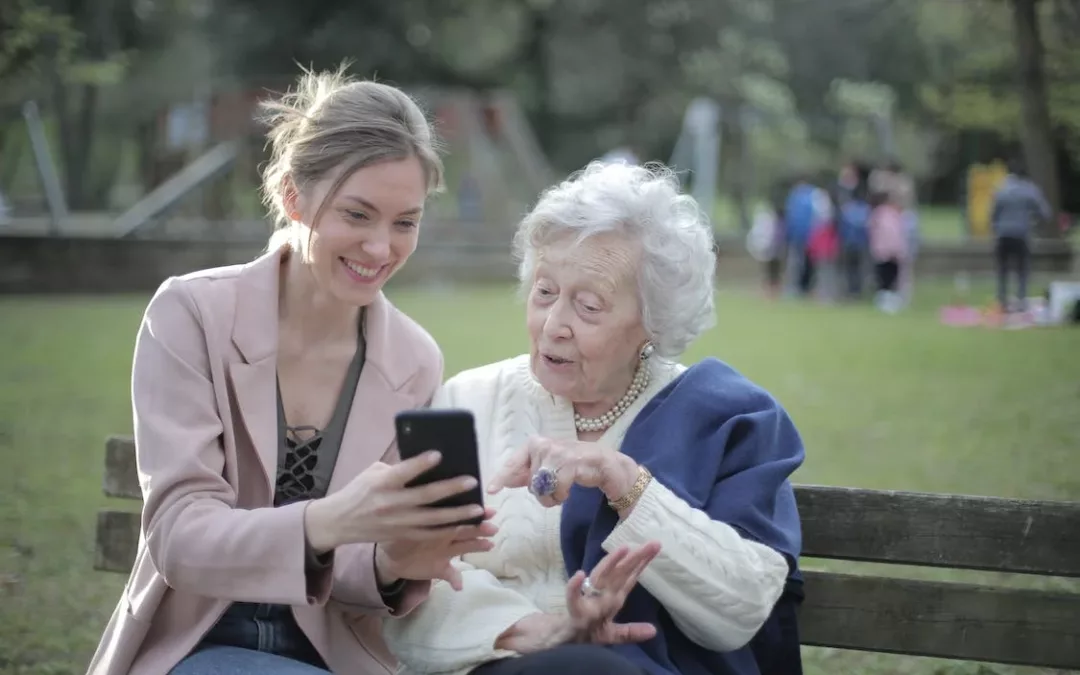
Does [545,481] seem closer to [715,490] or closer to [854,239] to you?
[715,490]

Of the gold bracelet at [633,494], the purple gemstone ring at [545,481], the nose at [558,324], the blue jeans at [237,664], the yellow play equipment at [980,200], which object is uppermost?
the nose at [558,324]

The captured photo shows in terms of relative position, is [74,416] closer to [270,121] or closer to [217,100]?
[270,121]

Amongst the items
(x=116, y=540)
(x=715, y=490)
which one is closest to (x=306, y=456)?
(x=715, y=490)

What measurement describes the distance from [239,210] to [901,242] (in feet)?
42.6

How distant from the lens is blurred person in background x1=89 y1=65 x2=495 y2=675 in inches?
118

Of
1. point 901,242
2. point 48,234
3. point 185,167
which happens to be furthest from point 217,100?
point 901,242

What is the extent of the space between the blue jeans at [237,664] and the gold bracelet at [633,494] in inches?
29.5

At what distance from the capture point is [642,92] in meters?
46.7

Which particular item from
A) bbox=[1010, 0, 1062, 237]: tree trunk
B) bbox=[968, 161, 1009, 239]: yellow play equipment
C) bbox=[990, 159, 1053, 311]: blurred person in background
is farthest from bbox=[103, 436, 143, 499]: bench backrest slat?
bbox=[968, 161, 1009, 239]: yellow play equipment

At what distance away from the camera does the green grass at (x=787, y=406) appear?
604 cm

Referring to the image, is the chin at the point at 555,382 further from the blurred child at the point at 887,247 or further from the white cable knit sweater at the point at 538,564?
the blurred child at the point at 887,247

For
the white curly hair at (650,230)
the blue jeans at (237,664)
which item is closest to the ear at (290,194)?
the white curly hair at (650,230)

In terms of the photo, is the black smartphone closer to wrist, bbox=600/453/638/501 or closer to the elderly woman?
the elderly woman

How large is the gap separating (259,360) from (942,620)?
191 cm
